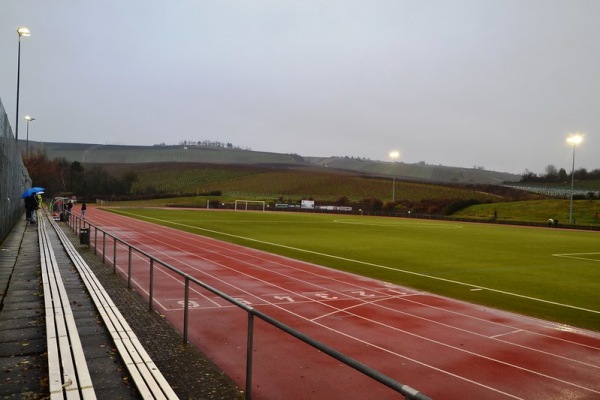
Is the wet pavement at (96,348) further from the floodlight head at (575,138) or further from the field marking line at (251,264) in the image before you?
the floodlight head at (575,138)

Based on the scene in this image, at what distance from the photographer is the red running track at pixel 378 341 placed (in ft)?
20.8

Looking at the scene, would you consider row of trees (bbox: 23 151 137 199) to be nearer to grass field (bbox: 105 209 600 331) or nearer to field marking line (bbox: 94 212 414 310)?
field marking line (bbox: 94 212 414 310)

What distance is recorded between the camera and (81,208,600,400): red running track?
633 cm

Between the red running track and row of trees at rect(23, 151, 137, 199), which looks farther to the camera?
row of trees at rect(23, 151, 137, 199)

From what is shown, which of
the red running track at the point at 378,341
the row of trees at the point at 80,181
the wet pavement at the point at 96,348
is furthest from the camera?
the row of trees at the point at 80,181

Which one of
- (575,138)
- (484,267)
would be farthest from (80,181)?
(484,267)

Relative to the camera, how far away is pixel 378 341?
827 centimetres

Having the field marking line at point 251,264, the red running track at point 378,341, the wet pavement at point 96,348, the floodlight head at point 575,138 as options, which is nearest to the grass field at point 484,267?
the field marking line at point 251,264

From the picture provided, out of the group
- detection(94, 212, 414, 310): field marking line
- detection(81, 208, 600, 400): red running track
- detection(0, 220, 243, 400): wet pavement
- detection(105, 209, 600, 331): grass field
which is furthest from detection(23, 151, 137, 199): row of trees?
detection(0, 220, 243, 400): wet pavement

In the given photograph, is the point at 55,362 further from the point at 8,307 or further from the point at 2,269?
the point at 2,269

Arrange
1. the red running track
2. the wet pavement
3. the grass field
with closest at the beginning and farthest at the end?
the wet pavement → the red running track → the grass field

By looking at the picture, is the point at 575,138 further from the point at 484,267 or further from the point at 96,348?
the point at 96,348

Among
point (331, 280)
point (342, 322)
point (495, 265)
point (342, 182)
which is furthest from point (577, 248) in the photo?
point (342, 182)

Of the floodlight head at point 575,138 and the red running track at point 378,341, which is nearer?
the red running track at point 378,341
